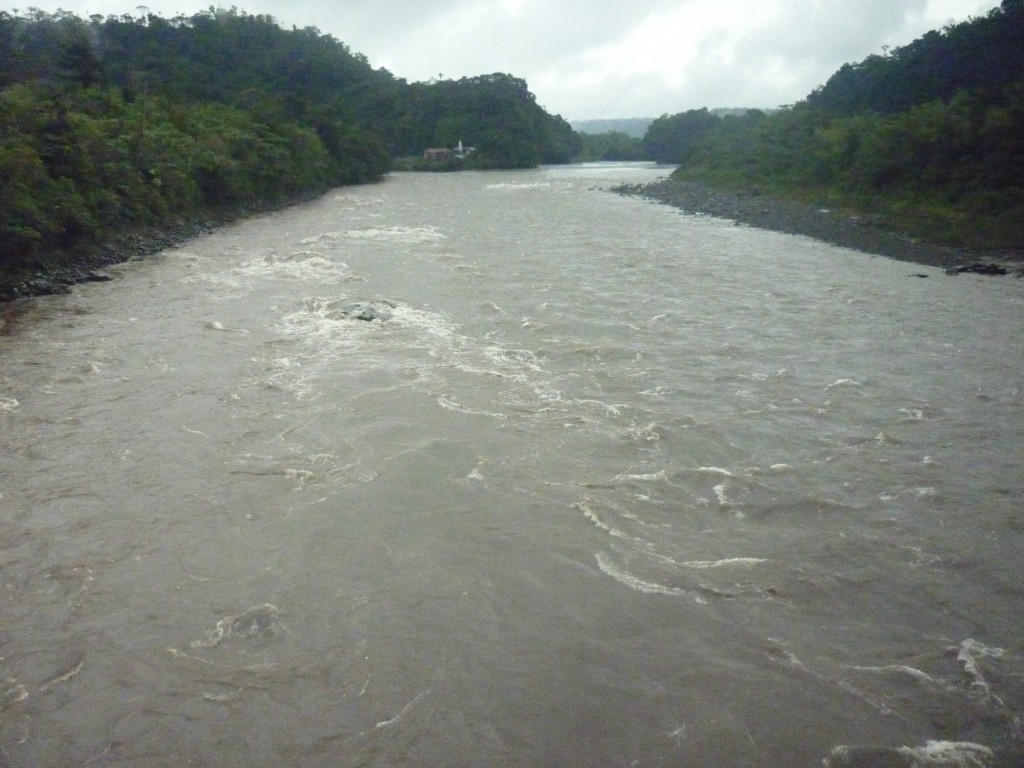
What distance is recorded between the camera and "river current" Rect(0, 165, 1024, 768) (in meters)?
3.65

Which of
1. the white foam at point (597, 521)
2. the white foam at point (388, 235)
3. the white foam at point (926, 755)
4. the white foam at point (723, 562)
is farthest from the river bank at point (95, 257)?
the white foam at point (926, 755)

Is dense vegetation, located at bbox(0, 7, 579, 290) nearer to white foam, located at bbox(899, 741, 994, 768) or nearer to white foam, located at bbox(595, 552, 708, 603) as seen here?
white foam, located at bbox(595, 552, 708, 603)

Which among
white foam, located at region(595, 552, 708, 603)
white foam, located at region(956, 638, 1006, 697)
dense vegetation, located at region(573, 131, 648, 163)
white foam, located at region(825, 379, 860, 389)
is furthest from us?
dense vegetation, located at region(573, 131, 648, 163)

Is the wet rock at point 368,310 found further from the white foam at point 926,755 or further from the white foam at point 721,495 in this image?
the white foam at point 926,755

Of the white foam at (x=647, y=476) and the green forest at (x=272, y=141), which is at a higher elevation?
the green forest at (x=272, y=141)

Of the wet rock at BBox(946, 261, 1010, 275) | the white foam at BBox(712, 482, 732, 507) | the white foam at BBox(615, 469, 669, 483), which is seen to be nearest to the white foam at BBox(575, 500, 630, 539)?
the white foam at BBox(615, 469, 669, 483)

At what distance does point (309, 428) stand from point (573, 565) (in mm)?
3404

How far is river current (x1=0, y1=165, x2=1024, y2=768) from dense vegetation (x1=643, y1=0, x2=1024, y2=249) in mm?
10513

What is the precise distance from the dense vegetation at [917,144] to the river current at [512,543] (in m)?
10.5

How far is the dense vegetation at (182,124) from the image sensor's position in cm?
1501

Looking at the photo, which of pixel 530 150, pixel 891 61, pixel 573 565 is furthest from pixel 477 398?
pixel 530 150

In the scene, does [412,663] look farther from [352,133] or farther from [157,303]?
[352,133]

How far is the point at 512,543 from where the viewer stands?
5211 millimetres

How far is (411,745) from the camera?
3.52 metres
